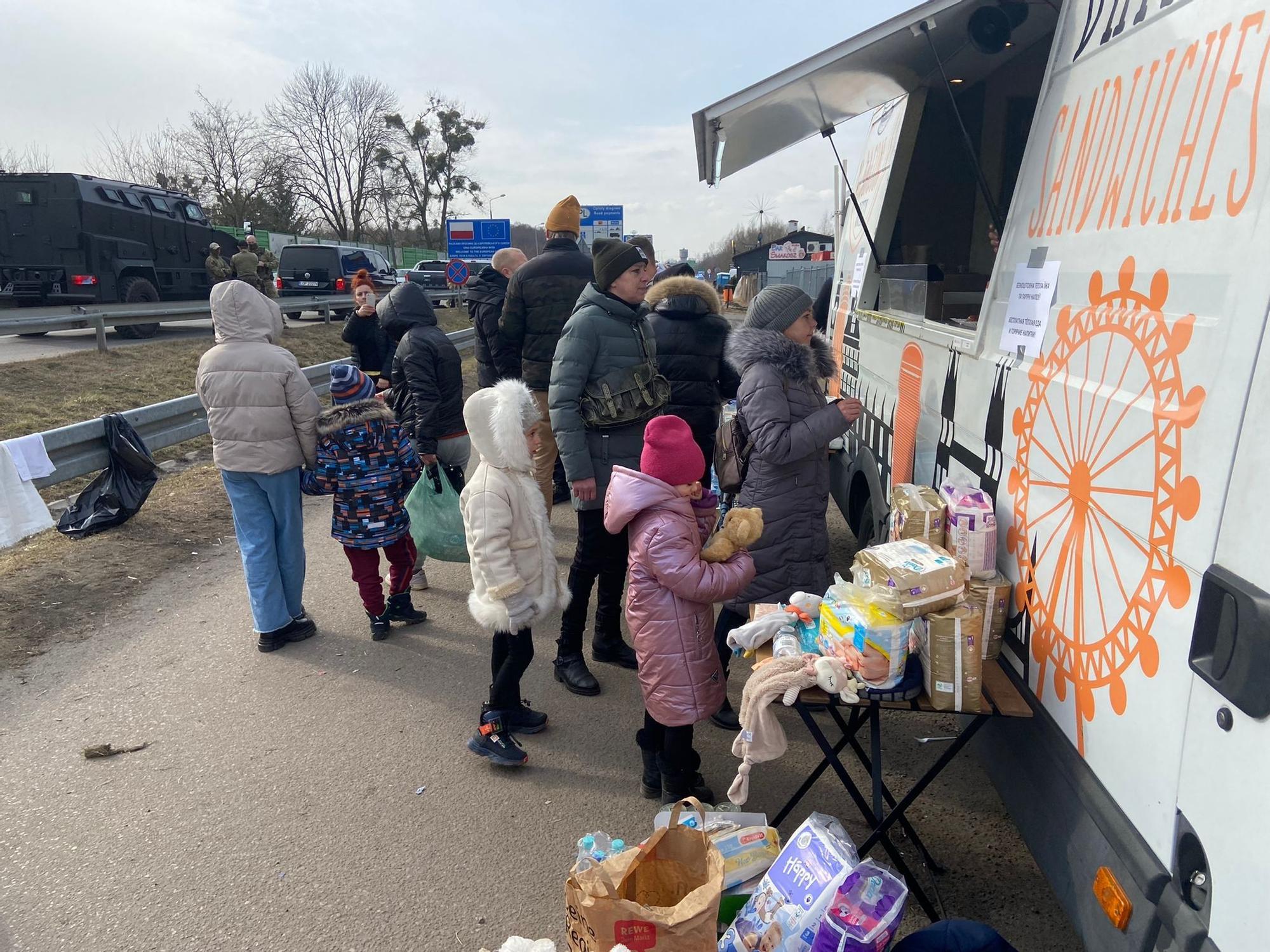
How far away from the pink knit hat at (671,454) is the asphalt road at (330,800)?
1.27 metres

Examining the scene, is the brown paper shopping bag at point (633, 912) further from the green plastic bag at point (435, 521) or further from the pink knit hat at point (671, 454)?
the green plastic bag at point (435, 521)

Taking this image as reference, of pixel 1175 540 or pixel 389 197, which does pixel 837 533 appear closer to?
pixel 1175 540

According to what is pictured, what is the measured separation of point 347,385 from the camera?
4266mm

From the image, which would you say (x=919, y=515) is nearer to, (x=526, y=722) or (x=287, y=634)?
(x=526, y=722)

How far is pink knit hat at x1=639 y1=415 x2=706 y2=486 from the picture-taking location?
2.83 meters

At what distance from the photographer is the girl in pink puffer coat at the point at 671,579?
2777 millimetres

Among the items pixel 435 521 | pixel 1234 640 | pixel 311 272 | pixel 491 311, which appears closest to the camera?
pixel 1234 640

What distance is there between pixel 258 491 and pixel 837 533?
400cm

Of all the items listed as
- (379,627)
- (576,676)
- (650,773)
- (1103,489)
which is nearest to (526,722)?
(576,676)

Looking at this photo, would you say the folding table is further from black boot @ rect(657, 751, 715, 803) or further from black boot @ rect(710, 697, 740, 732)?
black boot @ rect(710, 697, 740, 732)

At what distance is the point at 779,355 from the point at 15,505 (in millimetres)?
4966

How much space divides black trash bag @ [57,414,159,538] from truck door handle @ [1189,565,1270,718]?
21.3 ft

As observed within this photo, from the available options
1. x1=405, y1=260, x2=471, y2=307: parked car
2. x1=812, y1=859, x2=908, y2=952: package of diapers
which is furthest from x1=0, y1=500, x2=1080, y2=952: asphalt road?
x1=405, y1=260, x2=471, y2=307: parked car

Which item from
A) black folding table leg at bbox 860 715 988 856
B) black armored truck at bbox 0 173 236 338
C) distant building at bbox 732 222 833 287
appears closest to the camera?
A: black folding table leg at bbox 860 715 988 856
